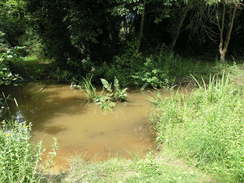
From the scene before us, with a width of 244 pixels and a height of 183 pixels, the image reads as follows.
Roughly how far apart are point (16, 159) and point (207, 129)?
7.24ft

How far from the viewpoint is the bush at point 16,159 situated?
8.24 feet

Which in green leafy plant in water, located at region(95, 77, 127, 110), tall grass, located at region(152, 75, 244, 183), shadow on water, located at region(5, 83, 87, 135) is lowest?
shadow on water, located at region(5, 83, 87, 135)

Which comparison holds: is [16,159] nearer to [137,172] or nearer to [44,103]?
[137,172]

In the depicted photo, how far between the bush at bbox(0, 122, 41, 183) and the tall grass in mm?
1867

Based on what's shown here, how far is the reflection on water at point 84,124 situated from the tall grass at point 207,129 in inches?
18.3

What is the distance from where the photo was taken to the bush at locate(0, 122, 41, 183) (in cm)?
251

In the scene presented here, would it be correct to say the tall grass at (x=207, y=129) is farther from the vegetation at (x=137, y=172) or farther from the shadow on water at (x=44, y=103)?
the shadow on water at (x=44, y=103)

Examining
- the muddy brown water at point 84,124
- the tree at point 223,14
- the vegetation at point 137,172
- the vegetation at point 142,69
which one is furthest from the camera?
the tree at point 223,14

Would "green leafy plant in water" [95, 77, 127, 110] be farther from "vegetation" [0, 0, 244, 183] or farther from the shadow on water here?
the shadow on water

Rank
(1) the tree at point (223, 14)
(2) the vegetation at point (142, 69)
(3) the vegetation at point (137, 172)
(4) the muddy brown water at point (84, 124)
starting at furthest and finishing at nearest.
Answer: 1. (1) the tree at point (223, 14)
2. (4) the muddy brown water at point (84, 124)
3. (2) the vegetation at point (142, 69)
4. (3) the vegetation at point (137, 172)

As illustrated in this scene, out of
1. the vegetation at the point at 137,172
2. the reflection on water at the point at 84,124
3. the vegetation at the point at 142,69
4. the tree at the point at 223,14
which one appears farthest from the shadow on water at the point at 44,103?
the tree at the point at 223,14

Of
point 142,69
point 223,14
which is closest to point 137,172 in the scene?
point 142,69

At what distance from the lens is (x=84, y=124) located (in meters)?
5.40

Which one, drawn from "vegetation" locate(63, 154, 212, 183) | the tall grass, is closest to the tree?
the tall grass
